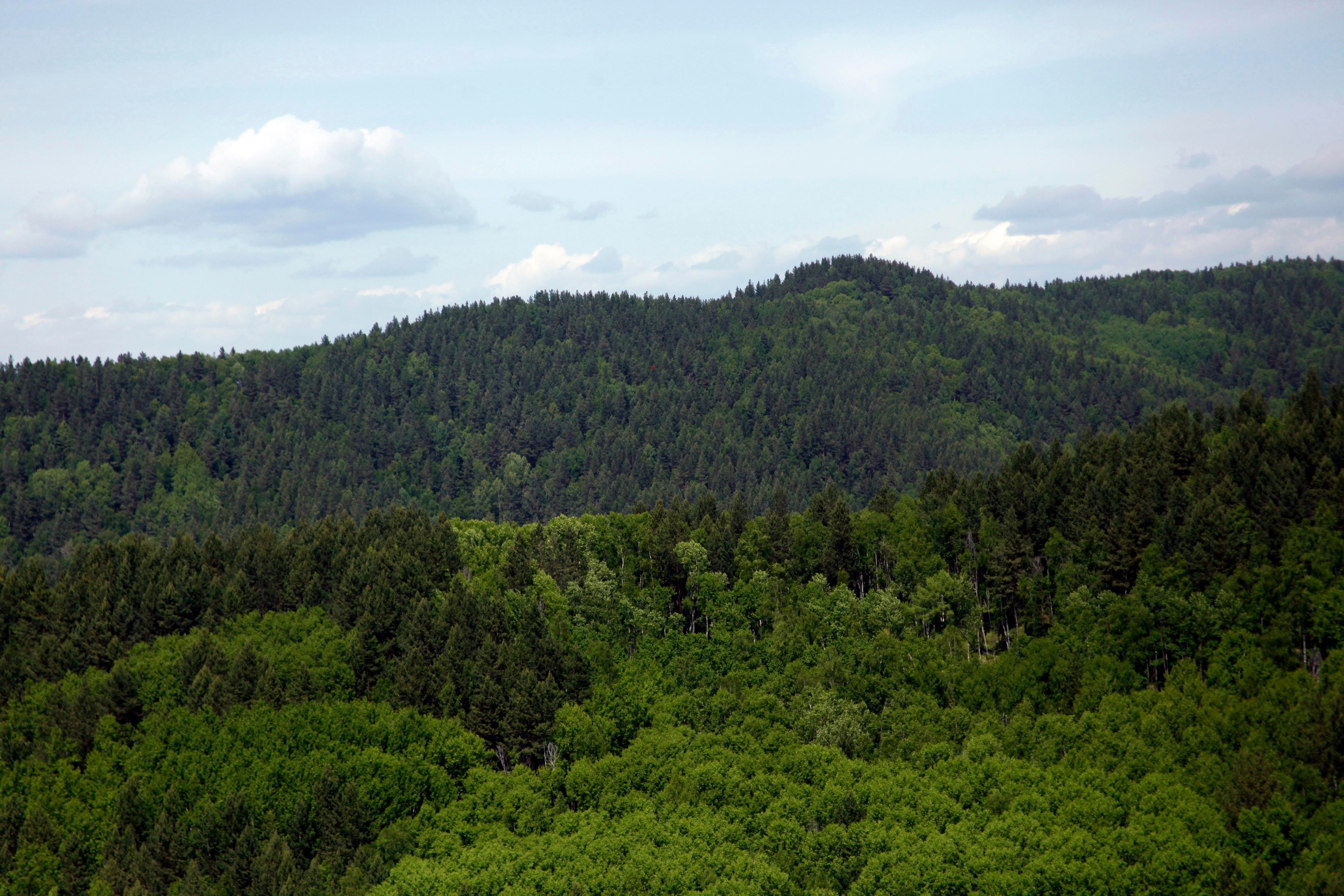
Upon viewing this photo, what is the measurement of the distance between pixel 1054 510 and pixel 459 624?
6801cm

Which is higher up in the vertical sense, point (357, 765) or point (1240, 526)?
point (1240, 526)

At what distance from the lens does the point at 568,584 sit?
131500mm

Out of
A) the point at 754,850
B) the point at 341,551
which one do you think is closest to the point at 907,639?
the point at 754,850

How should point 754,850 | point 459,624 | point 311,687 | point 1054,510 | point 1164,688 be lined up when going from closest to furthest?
point 754,850
point 1164,688
point 311,687
point 459,624
point 1054,510

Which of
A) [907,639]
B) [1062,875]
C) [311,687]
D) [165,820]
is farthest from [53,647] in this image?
[1062,875]

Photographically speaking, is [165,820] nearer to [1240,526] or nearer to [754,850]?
[754,850]

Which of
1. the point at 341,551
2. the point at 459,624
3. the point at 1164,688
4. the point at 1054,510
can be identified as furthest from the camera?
the point at 341,551

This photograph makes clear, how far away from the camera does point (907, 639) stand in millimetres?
119375

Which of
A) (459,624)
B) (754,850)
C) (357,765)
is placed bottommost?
(754,850)

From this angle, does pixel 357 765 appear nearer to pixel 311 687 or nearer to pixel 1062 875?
pixel 311 687

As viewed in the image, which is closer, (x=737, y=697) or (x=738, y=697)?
(x=737, y=697)

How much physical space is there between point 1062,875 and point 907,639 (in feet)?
150

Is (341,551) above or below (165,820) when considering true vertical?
above

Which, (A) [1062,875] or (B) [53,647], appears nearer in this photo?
(A) [1062,875]
